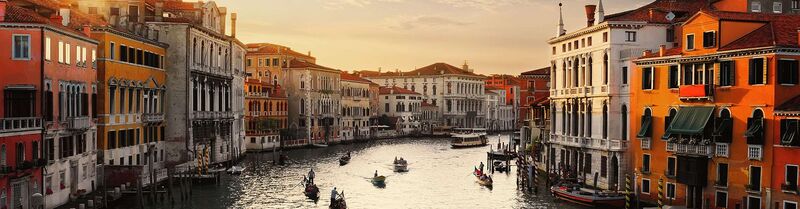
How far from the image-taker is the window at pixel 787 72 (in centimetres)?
2097

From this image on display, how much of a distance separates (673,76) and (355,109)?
52.4 metres

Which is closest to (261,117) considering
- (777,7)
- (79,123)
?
(79,123)

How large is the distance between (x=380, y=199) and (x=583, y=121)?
321 inches

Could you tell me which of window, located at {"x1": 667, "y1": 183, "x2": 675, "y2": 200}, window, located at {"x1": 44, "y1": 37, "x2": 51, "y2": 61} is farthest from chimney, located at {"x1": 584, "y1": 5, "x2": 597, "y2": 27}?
window, located at {"x1": 44, "y1": 37, "x2": 51, "y2": 61}

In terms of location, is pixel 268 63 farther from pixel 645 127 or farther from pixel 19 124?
pixel 19 124

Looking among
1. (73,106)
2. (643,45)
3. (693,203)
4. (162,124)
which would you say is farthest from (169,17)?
(693,203)

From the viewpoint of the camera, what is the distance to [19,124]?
20297mm

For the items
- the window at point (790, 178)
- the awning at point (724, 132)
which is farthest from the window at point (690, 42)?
the window at point (790, 178)

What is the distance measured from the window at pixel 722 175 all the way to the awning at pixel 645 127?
322 centimetres

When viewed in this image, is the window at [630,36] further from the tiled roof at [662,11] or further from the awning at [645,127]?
the awning at [645,127]

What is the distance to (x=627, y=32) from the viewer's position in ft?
92.6

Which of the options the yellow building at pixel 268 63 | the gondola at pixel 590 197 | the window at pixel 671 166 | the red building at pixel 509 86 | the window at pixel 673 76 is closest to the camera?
the window at pixel 671 166

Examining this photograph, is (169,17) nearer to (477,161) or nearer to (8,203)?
(8,203)

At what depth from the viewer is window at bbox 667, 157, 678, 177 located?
24281 millimetres
